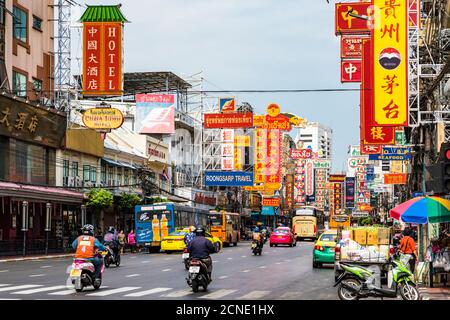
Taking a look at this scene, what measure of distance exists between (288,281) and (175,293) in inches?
220

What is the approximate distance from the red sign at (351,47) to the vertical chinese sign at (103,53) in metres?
11.9

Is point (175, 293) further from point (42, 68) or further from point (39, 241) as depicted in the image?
point (42, 68)

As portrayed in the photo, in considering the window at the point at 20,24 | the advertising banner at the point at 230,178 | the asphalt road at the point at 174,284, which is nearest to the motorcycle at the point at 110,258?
the asphalt road at the point at 174,284

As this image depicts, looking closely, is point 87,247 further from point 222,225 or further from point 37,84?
point 222,225

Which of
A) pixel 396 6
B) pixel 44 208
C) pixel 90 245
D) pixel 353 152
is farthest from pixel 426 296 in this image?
pixel 353 152

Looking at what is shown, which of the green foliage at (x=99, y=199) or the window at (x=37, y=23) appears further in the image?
the green foliage at (x=99, y=199)

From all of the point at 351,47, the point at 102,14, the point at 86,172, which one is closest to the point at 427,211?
the point at 351,47

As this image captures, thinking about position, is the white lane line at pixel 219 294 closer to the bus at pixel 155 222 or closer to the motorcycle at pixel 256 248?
the motorcycle at pixel 256 248

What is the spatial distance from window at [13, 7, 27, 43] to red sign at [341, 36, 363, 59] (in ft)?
76.3

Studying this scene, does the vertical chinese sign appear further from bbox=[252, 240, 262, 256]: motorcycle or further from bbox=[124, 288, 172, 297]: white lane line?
bbox=[124, 288, 172, 297]: white lane line

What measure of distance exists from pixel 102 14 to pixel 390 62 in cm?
1742

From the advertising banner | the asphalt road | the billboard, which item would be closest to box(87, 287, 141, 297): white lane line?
the asphalt road

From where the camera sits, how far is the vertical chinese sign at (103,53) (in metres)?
37.1

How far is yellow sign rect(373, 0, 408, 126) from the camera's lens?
25.1m
